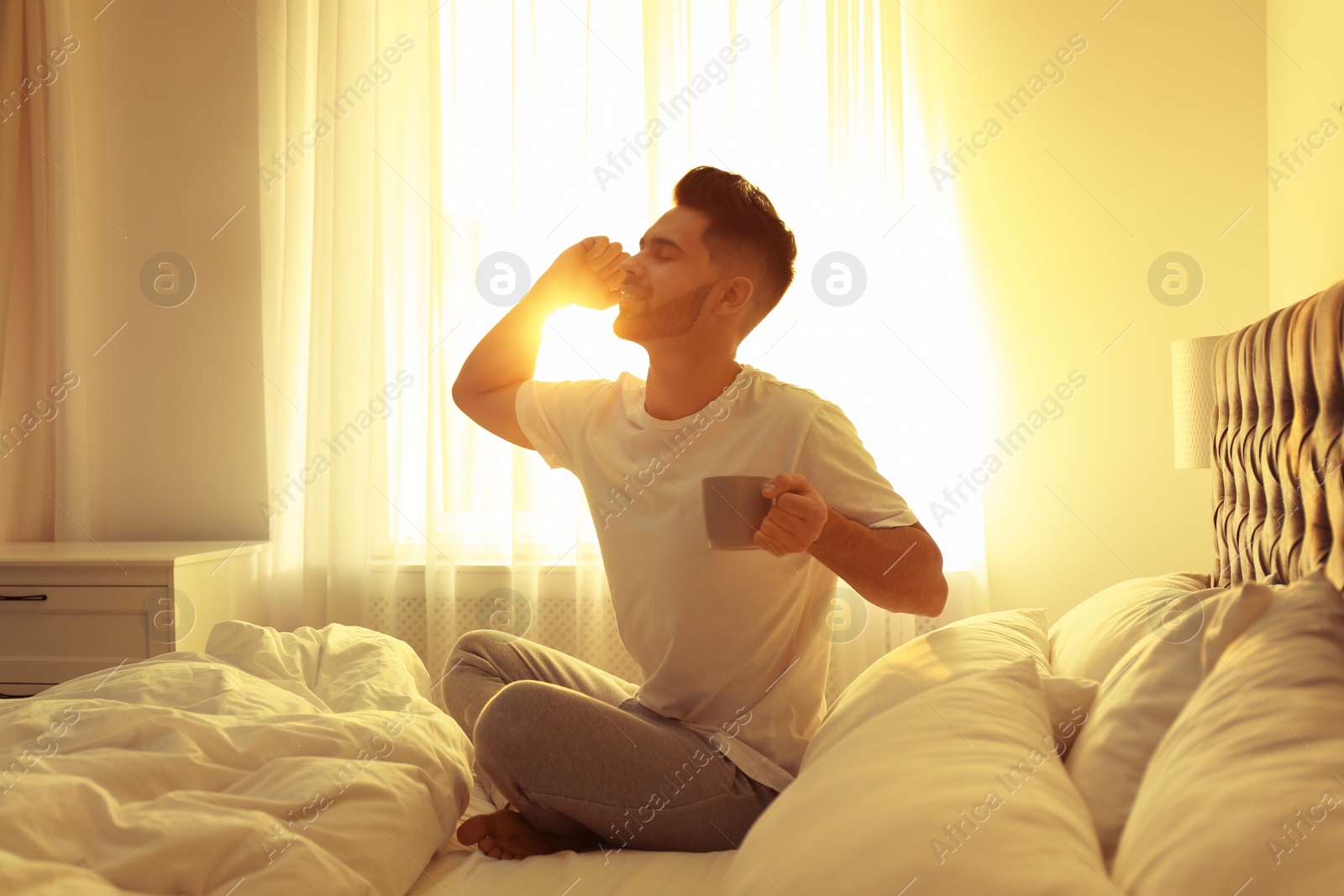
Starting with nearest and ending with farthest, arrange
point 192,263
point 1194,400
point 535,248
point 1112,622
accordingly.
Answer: point 1112,622 → point 1194,400 → point 535,248 → point 192,263

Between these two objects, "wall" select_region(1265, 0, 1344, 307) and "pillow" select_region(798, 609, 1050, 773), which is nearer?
"pillow" select_region(798, 609, 1050, 773)

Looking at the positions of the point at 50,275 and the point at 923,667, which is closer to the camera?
the point at 923,667

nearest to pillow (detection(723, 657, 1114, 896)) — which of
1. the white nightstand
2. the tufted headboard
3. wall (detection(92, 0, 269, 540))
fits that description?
the tufted headboard

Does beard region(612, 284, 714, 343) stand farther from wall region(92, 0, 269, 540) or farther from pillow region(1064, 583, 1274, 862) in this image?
wall region(92, 0, 269, 540)

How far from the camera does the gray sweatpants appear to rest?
1.17 metres

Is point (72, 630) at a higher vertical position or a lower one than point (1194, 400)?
lower

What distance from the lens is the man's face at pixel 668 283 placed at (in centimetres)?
152

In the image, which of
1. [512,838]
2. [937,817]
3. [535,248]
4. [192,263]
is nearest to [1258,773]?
[937,817]

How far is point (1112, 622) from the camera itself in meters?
1.26

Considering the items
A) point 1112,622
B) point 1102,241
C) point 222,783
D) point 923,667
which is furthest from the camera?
point 1102,241

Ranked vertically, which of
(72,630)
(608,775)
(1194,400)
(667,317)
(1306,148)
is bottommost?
(72,630)

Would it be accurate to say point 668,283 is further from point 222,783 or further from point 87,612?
point 87,612

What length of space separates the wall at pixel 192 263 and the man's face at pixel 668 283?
2032 millimetres

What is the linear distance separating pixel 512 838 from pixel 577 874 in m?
0.14
